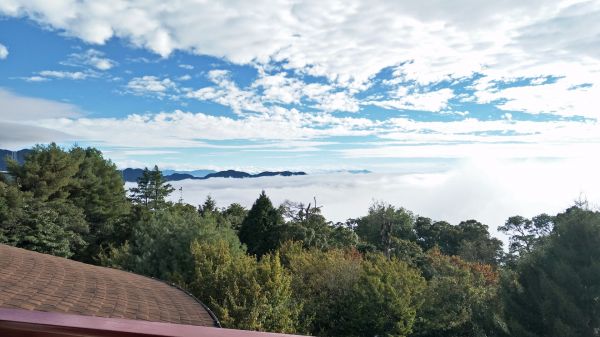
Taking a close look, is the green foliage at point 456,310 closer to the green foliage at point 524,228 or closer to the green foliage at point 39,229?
the green foliage at point 39,229

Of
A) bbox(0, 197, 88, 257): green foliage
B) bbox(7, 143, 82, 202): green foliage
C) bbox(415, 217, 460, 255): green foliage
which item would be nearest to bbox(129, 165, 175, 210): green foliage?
bbox(7, 143, 82, 202): green foliage

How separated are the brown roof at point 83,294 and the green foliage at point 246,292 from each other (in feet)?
13.4

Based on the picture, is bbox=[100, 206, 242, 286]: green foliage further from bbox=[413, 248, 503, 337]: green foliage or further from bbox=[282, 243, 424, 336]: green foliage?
bbox=[413, 248, 503, 337]: green foliage

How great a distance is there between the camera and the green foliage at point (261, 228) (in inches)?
955

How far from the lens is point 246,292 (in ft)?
36.1

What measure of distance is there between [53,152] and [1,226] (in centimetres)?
855

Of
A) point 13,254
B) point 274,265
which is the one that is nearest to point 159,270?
point 274,265

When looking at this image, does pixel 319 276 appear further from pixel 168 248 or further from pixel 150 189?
pixel 150 189

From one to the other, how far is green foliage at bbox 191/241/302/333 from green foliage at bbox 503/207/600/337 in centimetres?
821

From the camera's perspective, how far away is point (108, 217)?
A: 92.3 feet

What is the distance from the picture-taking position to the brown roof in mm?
4148

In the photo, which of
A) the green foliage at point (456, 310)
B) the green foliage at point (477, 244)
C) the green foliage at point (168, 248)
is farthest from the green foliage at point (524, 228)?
the green foliage at point (168, 248)

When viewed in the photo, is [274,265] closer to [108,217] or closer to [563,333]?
[563,333]

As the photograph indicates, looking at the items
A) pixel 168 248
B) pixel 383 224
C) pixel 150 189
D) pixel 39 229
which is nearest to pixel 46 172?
pixel 39 229
